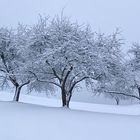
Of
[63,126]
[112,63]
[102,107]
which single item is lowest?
[63,126]

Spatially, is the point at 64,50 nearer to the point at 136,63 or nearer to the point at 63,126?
the point at 63,126

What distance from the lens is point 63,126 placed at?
1355 centimetres

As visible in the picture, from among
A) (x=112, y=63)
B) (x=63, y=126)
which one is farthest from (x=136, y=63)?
(x=63, y=126)

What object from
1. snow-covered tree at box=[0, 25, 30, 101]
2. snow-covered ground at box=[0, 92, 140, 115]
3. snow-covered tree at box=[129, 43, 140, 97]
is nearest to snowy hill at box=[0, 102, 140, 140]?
snow-covered tree at box=[0, 25, 30, 101]

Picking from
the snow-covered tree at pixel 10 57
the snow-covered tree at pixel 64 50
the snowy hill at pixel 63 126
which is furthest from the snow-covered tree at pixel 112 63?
the snow-covered tree at pixel 10 57

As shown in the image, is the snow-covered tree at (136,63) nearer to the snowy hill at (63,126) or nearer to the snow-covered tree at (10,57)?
the snow-covered tree at (10,57)

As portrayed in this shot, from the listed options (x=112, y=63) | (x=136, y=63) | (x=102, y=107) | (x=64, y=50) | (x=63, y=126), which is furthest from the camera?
(x=102, y=107)

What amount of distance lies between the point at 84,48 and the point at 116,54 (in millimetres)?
3363

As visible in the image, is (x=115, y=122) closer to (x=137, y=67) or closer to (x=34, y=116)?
(x=34, y=116)

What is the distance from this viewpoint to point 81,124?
1400 centimetres

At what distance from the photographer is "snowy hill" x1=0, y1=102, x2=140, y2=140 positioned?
12258mm

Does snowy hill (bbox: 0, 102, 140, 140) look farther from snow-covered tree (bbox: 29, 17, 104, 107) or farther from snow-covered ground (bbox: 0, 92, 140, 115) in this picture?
snow-covered ground (bbox: 0, 92, 140, 115)

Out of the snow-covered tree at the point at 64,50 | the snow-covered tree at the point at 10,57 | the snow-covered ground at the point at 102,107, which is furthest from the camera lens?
the snow-covered ground at the point at 102,107

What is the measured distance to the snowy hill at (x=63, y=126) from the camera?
12258 millimetres
